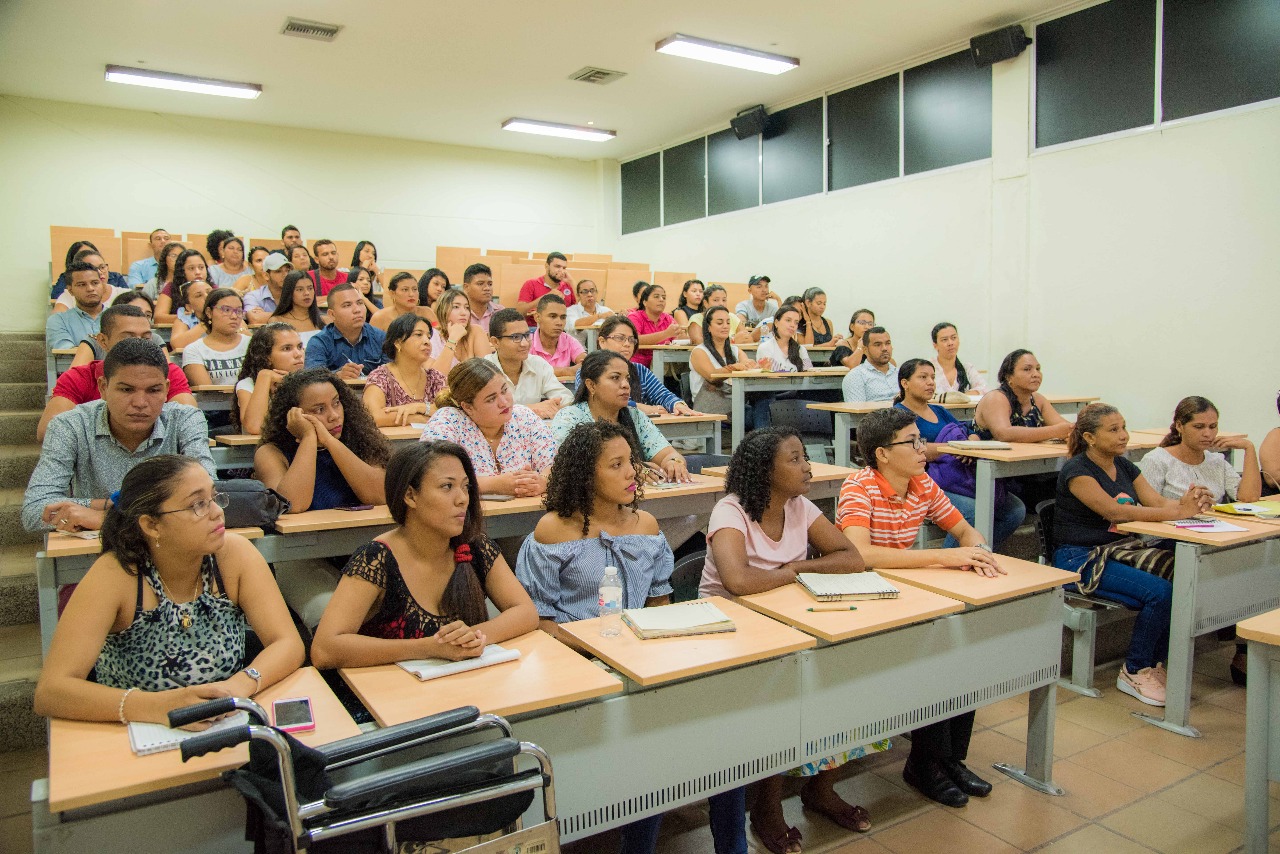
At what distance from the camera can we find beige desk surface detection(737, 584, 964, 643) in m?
2.07

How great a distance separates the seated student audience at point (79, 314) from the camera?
485 centimetres

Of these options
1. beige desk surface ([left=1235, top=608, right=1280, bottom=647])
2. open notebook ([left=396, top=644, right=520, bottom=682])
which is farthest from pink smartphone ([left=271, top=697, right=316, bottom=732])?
beige desk surface ([left=1235, top=608, right=1280, bottom=647])

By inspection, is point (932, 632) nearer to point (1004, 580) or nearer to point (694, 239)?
point (1004, 580)

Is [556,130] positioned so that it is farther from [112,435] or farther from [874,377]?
[112,435]

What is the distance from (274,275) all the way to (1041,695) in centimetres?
561

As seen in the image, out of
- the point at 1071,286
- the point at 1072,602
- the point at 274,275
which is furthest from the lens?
the point at 1071,286

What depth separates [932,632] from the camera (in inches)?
89.8

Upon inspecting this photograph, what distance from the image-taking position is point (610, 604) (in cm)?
221

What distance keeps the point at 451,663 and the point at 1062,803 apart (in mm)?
1860

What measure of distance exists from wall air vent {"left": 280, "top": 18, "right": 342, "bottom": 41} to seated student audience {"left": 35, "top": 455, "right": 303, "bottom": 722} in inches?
258

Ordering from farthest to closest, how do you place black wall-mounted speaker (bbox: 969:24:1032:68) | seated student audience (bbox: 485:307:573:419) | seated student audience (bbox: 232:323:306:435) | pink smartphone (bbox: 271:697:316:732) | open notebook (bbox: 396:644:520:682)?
black wall-mounted speaker (bbox: 969:24:1032:68) < seated student audience (bbox: 485:307:573:419) < seated student audience (bbox: 232:323:306:435) < open notebook (bbox: 396:644:520:682) < pink smartphone (bbox: 271:697:316:732)

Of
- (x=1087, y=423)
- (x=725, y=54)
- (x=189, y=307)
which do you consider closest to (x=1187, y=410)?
(x=1087, y=423)

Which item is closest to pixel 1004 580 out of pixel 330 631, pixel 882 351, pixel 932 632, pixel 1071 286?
pixel 932 632

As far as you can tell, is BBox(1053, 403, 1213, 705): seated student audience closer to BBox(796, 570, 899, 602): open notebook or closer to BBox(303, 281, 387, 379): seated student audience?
BBox(796, 570, 899, 602): open notebook
